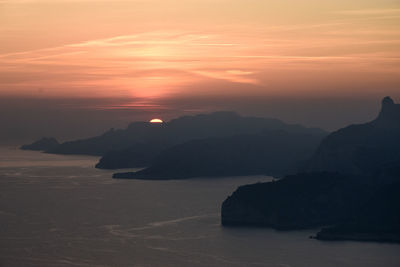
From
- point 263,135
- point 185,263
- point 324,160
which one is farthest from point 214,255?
point 263,135

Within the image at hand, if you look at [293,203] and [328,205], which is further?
[328,205]

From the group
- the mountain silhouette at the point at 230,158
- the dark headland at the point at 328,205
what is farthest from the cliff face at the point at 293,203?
the mountain silhouette at the point at 230,158

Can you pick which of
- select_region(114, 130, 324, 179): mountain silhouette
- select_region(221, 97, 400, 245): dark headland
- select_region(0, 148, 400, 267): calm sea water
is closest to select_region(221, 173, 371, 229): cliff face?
select_region(221, 97, 400, 245): dark headland

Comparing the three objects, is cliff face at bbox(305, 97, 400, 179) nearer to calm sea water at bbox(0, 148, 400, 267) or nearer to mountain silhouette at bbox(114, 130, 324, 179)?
calm sea water at bbox(0, 148, 400, 267)

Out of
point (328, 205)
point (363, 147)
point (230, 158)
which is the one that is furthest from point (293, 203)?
point (230, 158)

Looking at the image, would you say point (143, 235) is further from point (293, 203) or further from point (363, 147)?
point (363, 147)
